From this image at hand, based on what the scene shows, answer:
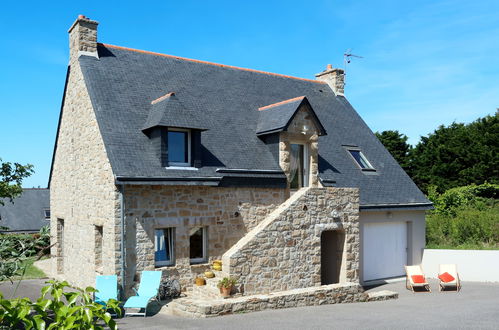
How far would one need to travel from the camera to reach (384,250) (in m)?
19.2

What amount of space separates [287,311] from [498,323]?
5.24 m

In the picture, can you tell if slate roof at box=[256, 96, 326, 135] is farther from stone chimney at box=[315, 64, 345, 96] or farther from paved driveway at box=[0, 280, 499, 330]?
stone chimney at box=[315, 64, 345, 96]

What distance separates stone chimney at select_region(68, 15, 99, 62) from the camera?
16.7 metres

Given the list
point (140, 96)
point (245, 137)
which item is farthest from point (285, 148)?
point (140, 96)

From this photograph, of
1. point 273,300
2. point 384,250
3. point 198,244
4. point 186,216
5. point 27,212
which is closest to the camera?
point 273,300

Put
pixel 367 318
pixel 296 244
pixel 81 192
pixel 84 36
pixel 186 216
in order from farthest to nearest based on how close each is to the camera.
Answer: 1. pixel 84 36
2. pixel 81 192
3. pixel 296 244
4. pixel 186 216
5. pixel 367 318

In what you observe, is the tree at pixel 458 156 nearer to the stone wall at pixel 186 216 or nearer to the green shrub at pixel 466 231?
the green shrub at pixel 466 231

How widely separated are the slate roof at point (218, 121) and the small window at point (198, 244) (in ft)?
5.46

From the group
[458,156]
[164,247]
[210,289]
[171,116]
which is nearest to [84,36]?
[171,116]

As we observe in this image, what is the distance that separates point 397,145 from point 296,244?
31.1m

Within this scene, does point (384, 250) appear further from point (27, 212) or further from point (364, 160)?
point (27, 212)

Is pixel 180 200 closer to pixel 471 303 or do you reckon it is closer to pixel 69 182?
pixel 69 182

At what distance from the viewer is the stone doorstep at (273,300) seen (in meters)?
12.2

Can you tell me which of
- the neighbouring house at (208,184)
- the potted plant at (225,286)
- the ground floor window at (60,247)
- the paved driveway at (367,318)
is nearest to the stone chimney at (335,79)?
the neighbouring house at (208,184)
